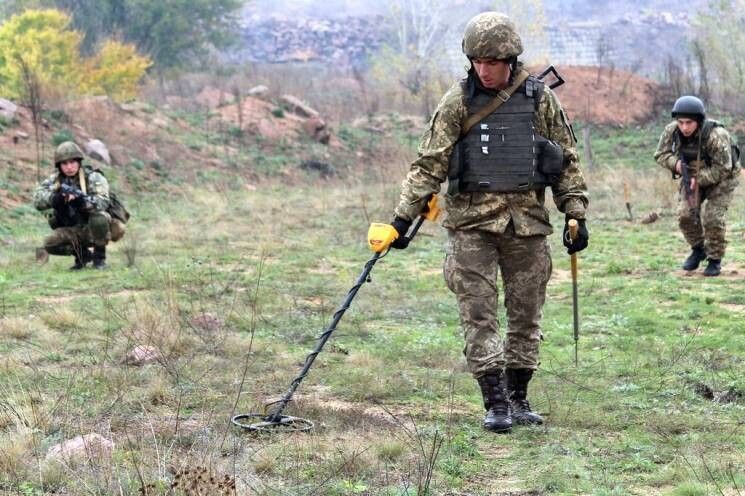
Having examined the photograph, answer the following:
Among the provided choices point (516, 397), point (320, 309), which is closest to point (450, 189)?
point (516, 397)

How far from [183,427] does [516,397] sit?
64.1 inches

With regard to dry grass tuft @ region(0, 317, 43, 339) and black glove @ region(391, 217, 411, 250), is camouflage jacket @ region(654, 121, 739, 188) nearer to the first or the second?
black glove @ region(391, 217, 411, 250)

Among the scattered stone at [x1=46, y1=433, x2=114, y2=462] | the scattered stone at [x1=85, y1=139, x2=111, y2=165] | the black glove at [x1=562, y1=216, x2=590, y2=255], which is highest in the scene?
the black glove at [x1=562, y1=216, x2=590, y2=255]

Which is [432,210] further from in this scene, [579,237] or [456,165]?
[579,237]

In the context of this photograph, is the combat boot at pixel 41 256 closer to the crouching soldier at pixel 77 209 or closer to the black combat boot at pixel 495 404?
the crouching soldier at pixel 77 209

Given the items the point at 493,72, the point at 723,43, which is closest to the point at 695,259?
the point at 493,72

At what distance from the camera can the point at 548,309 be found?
30.0ft

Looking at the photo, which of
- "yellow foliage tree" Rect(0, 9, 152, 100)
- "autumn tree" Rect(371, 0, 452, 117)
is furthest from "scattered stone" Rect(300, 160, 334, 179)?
"autumn tree" Rect(371, 0, 452, 117)

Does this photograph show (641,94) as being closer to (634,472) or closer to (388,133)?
(388,133)

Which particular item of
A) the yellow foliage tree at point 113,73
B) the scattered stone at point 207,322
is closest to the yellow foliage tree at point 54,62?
the yellow foliage tree at point 113,73

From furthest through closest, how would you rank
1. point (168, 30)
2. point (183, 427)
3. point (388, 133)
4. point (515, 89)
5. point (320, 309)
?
point (168, 30) < point (388, 133) < point (320, 309) < point (515, 89) < point (183, 427)

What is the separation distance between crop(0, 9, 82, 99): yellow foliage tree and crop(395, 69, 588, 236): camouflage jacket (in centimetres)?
3012

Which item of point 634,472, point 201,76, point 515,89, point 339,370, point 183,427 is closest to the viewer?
point 634,472

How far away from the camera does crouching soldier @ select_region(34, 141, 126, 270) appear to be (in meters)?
10.7
